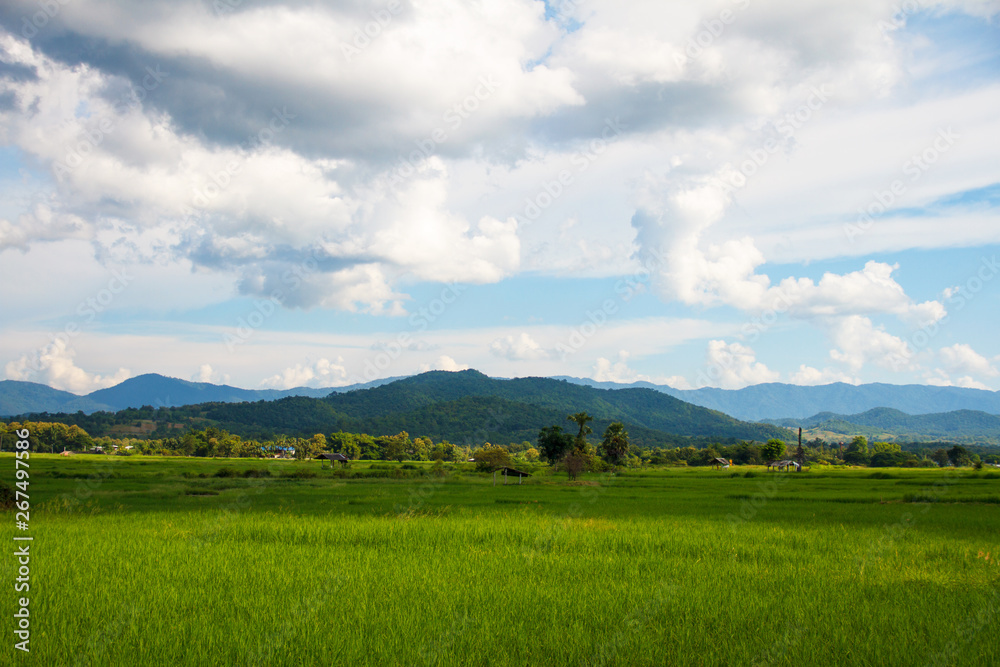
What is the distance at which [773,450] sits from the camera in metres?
125

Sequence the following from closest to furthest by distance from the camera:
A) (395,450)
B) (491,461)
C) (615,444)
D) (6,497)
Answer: (6,497), (491,461), (615,444), (395,450)

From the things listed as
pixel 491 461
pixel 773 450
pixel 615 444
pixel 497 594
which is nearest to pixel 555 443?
pixel 615 444

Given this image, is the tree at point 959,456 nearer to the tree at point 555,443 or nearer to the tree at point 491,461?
the tree at point 555,443

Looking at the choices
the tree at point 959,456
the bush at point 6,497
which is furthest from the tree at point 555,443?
the tree at point 959,456

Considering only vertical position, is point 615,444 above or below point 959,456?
above

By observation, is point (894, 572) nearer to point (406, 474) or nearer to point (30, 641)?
point (30, 641)

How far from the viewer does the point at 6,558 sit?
37.5ft

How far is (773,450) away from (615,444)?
46475mm

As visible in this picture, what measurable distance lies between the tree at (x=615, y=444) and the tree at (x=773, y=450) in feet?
139

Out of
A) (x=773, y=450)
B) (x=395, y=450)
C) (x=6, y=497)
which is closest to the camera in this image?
(x=6, y=497)

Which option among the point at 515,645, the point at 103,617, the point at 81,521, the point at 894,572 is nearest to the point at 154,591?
Result: the point at 103,617

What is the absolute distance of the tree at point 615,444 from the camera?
338 ft

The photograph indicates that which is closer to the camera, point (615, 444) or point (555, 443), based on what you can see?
point (555, 443)

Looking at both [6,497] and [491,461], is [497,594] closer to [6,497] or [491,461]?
[6,497]
